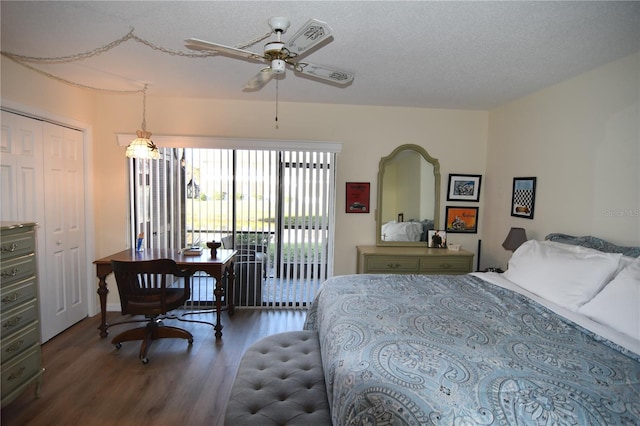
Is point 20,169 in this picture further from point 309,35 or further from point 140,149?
point 309,35

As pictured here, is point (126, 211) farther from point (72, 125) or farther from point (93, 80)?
point (93, 80)

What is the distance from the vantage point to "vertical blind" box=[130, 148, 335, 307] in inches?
155

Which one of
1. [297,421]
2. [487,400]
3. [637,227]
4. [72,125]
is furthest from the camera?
[72,125]

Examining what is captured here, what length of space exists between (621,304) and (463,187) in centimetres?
257

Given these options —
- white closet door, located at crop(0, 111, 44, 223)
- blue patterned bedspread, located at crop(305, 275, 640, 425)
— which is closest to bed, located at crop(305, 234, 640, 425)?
blue patterned bedspread, located at crop(305, 275, 640, 425)

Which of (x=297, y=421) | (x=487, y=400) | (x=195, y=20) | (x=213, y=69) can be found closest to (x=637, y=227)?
(x=487, y=400)

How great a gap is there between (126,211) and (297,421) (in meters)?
3.34

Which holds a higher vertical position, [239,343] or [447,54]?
[447,54]

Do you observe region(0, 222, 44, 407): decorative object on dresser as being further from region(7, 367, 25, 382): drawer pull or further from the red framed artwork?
the red framed artwork

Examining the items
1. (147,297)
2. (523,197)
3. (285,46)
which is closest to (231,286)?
(147,297)

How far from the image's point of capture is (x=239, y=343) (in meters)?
3.20

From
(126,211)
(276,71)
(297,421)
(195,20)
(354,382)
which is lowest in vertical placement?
(297,421)

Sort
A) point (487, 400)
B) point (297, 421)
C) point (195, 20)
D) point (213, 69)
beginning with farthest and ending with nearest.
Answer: point (213, 69)
point (195, 20)
point (297, 421)
point (487, 400)

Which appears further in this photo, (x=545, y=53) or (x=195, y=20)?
(x=545, y=53)
